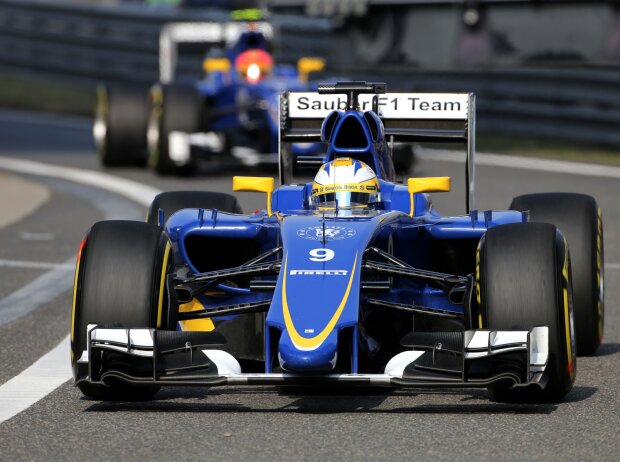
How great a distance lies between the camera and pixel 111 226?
7.49 m

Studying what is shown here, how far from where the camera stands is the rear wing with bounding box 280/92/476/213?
985 cm

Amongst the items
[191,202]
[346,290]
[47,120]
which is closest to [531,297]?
[346,290]

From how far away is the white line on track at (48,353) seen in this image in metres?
7.41

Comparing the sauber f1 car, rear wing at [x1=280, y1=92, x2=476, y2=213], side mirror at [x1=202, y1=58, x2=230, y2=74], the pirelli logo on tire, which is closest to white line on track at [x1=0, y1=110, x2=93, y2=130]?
the sauber f1 car

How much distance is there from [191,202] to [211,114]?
10731 mm

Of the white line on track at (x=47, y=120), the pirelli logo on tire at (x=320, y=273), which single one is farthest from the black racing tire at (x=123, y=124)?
the pirelli logo on tire at (x=320, y=273)

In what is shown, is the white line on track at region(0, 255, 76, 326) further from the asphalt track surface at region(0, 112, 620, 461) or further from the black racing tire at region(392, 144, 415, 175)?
the black racing tire at region(392, 144, 415, 175)

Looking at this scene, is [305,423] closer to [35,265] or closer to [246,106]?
[35,265]

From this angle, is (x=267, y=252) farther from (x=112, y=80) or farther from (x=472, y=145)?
(x=112, y=80)

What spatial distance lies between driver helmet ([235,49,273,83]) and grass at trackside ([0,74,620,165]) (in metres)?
4.14

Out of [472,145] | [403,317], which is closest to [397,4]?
[472,145]

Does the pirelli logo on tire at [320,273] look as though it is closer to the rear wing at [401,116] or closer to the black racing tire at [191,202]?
the black racing tire at [191,202]

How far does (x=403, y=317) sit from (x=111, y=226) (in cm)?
151

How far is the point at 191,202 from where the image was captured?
9.38 m
